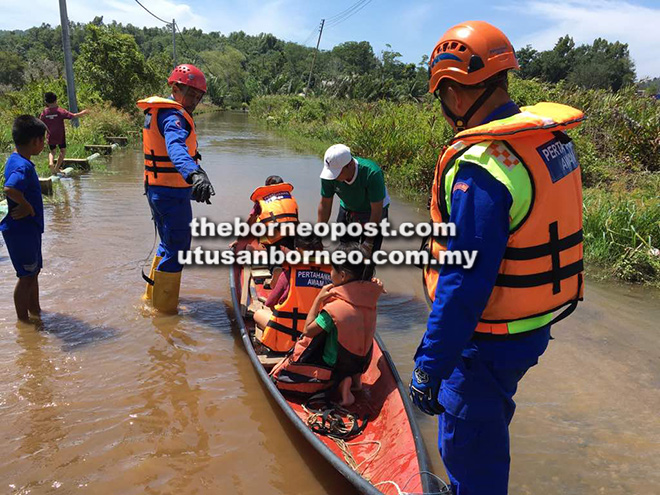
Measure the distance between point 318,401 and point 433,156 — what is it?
8439 millimetres

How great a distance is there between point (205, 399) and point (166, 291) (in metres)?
1.53

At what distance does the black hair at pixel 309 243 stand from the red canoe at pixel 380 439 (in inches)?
34.1

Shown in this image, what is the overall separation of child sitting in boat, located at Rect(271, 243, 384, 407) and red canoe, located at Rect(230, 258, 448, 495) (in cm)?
14

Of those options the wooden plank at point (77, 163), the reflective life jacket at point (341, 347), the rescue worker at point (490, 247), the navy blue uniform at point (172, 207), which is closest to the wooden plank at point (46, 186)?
the wooden plank at point (77, 163)

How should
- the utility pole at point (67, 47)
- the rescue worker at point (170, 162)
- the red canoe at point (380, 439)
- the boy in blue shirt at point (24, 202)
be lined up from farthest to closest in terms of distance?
the utility pole at point (67, 47) → the rescue worker at point (170, 162) → the boy in blue shirt at point (24, 202) → the red canoe at point (380, 439)

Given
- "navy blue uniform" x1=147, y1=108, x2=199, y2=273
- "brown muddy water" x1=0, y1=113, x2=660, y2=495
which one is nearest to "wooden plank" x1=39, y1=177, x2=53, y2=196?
"brown muddy water" x1=0, y1=113, x2=660, y2=495

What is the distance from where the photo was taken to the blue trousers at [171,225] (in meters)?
4.56

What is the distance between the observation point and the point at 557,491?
9.78ft

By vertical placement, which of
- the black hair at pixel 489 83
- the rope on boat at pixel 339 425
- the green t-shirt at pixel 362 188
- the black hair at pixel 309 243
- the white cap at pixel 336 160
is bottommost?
the rope on boat at pixel 339 425

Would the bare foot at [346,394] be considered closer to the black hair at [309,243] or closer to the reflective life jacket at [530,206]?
the black hair at [309,243]

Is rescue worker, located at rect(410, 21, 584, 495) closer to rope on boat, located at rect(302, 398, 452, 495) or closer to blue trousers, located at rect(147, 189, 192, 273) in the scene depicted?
rope on boat, located at rect(302, 398, 452, 495)

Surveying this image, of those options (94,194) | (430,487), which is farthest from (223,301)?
(94,194)

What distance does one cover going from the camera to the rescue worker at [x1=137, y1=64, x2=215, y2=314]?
4289 mm

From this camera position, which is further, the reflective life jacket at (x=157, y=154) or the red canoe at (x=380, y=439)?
the reflective life jacket at (x=157, y=154)
